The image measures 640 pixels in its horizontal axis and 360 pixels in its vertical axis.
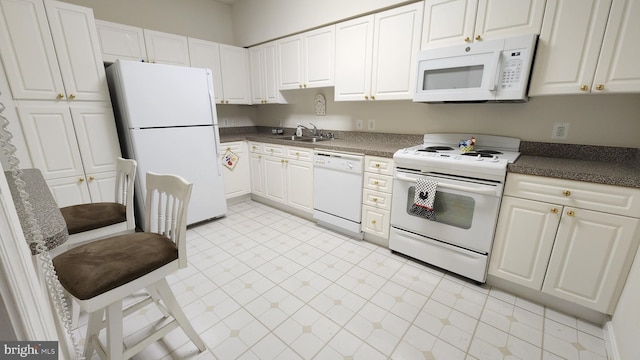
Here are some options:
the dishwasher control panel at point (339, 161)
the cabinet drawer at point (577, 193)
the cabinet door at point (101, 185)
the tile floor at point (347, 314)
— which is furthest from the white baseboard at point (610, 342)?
the cabinet door at point (101, 185)

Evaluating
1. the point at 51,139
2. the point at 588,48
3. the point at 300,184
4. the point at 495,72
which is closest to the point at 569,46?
the point at 588,48

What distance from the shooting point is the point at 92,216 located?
161cm

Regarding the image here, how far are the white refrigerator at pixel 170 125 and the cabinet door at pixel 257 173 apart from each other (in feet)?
1.87

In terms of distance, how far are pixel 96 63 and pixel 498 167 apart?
10.7ft

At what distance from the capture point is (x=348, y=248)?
2.53m

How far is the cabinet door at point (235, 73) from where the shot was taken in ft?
Answer: 11.4

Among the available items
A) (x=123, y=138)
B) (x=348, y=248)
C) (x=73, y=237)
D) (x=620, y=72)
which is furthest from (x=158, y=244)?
(x=620, y=72)

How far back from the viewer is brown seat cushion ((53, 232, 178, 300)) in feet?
3.39

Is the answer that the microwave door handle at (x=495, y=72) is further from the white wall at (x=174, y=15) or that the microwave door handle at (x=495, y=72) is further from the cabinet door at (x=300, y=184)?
the white wall at (x=174, y=15)

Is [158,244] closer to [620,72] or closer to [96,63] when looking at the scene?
[96,63]

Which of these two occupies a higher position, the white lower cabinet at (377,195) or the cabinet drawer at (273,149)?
the cabinet drawer at (273,149)

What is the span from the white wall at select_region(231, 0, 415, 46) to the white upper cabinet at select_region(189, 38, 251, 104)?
311 mm

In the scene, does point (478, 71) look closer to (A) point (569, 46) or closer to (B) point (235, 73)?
(A) point (569, 46)
